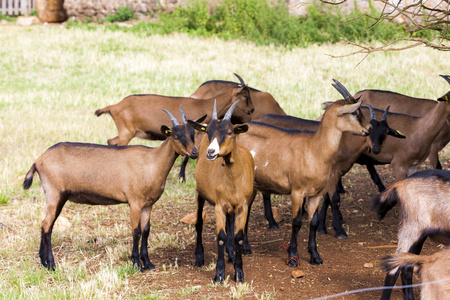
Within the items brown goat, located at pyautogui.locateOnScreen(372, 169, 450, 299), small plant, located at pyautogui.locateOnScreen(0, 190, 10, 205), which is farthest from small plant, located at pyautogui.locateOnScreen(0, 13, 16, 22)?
brown goat, located at pyautogui.locateOnScreen(372, 169, 450, 299)

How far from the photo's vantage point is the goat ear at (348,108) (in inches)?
263

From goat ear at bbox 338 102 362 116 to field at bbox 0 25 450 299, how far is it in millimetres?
1574

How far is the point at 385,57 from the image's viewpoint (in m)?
20.0

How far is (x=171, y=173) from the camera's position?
11.7 m

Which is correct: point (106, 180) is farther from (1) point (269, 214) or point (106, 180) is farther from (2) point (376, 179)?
(2) point (376, 179)

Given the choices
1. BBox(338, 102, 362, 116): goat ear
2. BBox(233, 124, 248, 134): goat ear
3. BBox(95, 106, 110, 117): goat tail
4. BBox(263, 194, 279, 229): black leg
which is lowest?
BBox(263, 194, 279, 229): black leg

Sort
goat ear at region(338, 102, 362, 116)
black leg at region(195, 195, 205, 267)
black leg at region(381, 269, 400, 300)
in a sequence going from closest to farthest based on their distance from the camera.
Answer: black leg at region(381, 269, 400, 300), goat ear at region(338, 102, 362, 116), black leg at region(195, 195, 205, 267)

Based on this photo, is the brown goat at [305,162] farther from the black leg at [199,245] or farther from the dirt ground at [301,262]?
the black leg at [199,245]

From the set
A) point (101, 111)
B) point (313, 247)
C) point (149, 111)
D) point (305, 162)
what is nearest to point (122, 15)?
point (101, 111)

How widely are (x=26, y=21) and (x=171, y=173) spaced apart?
23135 mm

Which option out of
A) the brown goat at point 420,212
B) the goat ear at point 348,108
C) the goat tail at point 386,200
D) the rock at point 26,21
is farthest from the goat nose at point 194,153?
the rock at point 26,21

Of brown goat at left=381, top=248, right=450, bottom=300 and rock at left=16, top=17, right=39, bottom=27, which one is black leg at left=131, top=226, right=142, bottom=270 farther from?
rock at left=16, top=17, right=39, bottom=27

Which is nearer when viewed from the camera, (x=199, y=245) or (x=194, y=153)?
(x=194, y=153)

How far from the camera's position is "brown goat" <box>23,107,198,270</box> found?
689 centimetres
